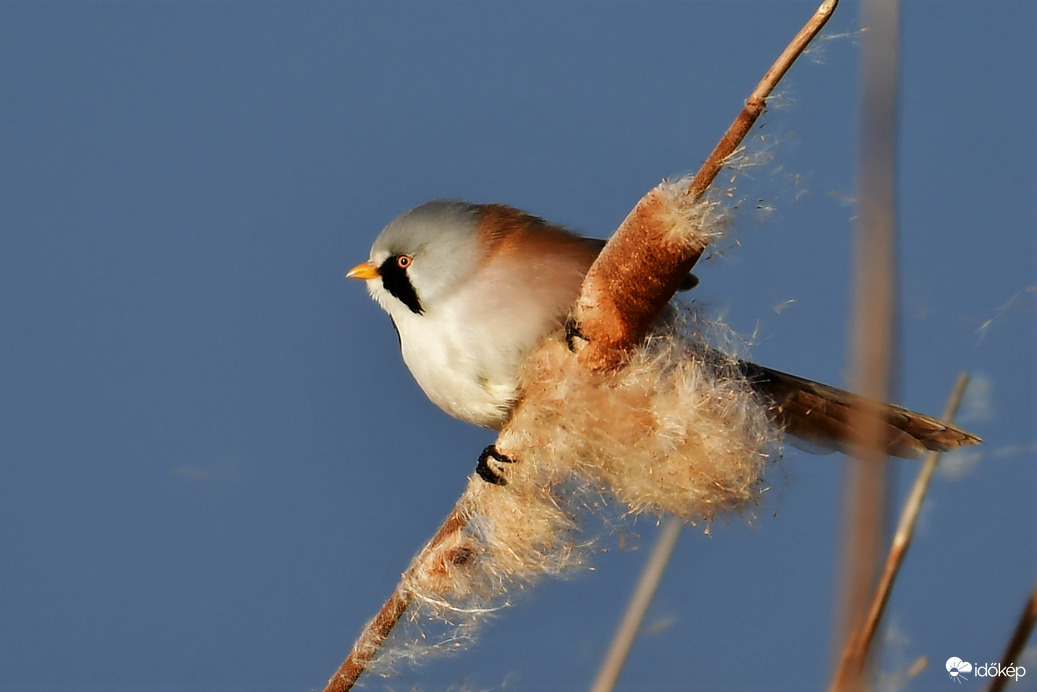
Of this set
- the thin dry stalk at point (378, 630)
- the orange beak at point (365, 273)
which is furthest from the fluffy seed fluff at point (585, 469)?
the orange beak at point (365, 273)

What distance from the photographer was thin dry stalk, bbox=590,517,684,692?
1915 mm

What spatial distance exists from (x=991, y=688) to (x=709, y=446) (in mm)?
986

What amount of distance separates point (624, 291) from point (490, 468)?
1.88ft

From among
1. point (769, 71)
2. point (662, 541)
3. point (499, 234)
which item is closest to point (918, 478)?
point (662, 541)

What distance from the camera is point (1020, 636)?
1170 millimetres

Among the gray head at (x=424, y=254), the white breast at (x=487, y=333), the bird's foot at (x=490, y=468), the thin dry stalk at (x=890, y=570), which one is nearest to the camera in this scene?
the thin dry stalk at (x=890, y=570)

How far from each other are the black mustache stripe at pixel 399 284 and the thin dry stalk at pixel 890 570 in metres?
1.41

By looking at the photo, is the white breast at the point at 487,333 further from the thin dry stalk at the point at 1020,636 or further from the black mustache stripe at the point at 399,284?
the thin dry stalk at the point at 1020,636

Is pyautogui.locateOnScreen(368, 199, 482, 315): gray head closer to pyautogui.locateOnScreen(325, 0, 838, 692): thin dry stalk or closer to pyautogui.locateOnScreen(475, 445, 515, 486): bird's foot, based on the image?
pyautogui.locateOnScreen(475, 445, 515, 486): bird's foot

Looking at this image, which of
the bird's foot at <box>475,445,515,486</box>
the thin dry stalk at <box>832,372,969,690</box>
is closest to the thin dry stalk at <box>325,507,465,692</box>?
the bird's foot at <box>475,445,515,486</box>

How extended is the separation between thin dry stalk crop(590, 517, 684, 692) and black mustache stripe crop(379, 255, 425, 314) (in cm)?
99

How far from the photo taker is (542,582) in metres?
2.29

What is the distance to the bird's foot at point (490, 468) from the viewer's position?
2.33 metres

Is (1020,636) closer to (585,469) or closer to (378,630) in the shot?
(585,469)
